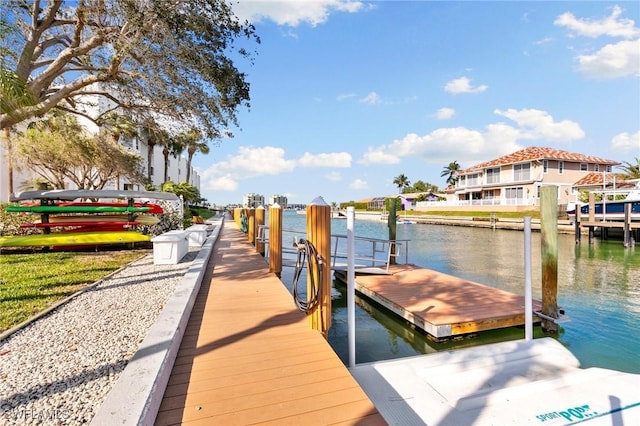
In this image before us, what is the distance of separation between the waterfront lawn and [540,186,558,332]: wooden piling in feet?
26.0

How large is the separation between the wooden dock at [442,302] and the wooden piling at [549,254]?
291 mm

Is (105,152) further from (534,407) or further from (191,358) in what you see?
(534,407)

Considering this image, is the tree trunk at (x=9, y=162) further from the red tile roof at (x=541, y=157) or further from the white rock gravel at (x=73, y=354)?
the red tile roof at (x=541, y=157)

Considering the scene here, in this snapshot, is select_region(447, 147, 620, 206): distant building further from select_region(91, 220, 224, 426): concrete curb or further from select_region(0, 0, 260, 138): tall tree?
select_region(91, 220, 224, 426): concrete curb

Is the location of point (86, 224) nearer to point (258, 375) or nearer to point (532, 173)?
point (258, 375)

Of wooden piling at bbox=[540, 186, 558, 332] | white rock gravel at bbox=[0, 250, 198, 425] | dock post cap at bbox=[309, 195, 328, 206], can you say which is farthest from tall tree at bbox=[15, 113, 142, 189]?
wooden piling at bbox=[540, 186, 558, 332]

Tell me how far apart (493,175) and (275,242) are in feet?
134

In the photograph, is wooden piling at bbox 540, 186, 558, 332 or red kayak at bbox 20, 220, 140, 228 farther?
red kayak at bbox 20, 220, 140, 228

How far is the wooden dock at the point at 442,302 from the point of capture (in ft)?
17.5

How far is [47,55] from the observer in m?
8.96

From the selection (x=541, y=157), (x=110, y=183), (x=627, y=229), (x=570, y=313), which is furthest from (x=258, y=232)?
(x=541, y=157)

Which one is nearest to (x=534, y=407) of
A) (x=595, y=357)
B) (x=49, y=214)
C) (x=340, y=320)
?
(x=595, y=357)

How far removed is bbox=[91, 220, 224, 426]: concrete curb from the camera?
Result: 1.96m

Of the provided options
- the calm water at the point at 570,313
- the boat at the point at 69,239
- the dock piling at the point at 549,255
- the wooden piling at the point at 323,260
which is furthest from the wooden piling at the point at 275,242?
the boat at the point at 69,239
